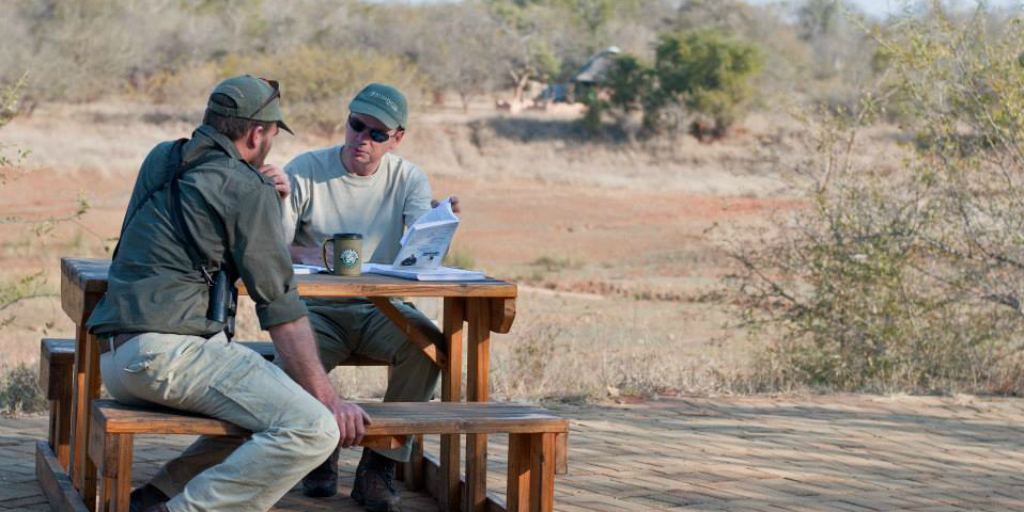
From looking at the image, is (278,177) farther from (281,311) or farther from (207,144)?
(281,311)

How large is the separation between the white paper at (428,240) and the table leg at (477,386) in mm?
→ 224

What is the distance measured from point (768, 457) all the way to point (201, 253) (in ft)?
9.59

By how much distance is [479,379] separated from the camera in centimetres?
464

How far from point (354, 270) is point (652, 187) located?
24.5 m

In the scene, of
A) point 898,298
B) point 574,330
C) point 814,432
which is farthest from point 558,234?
point 814,432

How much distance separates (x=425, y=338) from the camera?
4.71 meters

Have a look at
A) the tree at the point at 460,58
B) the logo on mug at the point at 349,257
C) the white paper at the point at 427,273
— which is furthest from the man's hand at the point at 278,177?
the tree at the point at 460,58

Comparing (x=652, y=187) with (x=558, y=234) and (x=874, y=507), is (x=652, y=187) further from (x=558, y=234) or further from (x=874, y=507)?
(x=874, y=507)

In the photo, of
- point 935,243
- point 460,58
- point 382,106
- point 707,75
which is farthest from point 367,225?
point 460,58

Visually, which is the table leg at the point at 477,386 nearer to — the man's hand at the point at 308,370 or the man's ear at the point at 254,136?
the man's hand at the point at 308,370

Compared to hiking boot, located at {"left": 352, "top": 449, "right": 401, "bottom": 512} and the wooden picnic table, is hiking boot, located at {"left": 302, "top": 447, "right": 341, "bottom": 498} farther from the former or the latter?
the wooden picnic table

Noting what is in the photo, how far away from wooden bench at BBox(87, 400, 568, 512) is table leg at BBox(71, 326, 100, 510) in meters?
0.36

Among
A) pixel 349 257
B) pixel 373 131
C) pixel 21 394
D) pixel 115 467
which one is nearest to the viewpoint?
pixel 115 467

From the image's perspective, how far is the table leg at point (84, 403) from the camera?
14.0 ft
